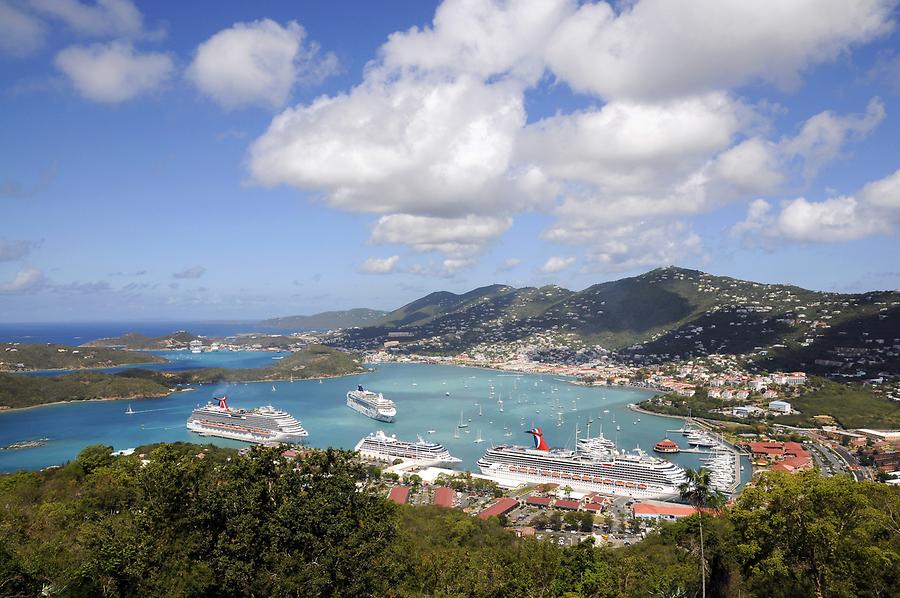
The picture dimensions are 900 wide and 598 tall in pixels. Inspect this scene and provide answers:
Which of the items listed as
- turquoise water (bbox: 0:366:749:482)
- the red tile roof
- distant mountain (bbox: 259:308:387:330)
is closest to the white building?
turquoise water (bbox: 0:366:749:482)

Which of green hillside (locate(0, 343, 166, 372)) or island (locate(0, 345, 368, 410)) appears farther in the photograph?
green hillside (locate(0, 343, 166, 372))

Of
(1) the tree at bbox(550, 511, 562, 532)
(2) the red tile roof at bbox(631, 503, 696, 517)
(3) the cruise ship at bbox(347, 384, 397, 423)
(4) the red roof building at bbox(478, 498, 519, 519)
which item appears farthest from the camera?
(3) the cruise ship at bbox(347, 384, 397, 423)

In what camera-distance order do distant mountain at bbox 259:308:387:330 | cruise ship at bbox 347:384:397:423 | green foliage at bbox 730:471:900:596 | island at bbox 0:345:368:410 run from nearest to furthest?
green foliage at bbox 730:471:900:596 → cruise ship at bbox 347:384:397:423 → island at bbox 0:345:368:410 → distant mountain at bbox 259:308:387:330

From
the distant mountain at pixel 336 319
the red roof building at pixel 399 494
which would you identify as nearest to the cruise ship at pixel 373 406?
the red roof building at pixel 399 494

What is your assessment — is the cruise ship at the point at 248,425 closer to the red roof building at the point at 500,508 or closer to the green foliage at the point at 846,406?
the red roof building at the point at 500,508

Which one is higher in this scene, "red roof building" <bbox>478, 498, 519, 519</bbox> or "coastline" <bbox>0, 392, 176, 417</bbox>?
"coastline" <bbox>0, 392, 176, 417</bbox>

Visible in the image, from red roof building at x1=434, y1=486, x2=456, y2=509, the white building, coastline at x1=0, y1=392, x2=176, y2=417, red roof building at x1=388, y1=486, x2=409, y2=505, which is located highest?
coastline at x1=0, y1=392, x2=176, y2=417

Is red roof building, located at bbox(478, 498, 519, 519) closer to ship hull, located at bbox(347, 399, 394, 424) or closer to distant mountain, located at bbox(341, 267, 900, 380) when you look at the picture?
ship hull, located at bbox(347, 399, 394, 424)
